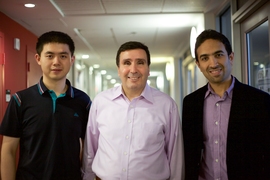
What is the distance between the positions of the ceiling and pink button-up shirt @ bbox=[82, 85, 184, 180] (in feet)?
6.70

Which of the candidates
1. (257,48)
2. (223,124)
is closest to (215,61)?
(223,124)

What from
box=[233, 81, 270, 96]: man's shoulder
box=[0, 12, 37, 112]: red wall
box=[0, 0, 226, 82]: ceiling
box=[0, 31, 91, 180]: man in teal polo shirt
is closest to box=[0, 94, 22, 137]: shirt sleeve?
box=[0, 31, 91, 180]: man in teal polo shirt

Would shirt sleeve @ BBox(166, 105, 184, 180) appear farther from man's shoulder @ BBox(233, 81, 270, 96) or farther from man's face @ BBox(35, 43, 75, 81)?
man's face @ BBox(35, 43, 75, 81)

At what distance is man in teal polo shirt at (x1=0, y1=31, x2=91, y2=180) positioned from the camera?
187 cm

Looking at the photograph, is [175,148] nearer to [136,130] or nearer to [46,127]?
[136,130]

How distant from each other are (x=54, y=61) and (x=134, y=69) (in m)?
0.49

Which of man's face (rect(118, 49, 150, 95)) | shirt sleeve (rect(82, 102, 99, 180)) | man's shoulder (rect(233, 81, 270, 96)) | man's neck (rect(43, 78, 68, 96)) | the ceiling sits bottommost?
shirt sleeve (rect(82, 102, 99, 180))

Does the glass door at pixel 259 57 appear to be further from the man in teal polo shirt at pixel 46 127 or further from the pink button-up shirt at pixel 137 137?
the man in teal polo shirt at pixel 46 127

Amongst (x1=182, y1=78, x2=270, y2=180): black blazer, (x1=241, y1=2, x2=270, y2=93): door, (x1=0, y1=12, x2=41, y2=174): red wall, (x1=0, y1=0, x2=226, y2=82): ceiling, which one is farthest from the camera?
(x1=0, y1=12, x2=41, y2=174): red wall

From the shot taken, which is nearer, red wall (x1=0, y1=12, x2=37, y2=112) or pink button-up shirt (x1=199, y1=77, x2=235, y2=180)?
pink button-up shirt (x1=199, y1=77, x2=235, y2=180)

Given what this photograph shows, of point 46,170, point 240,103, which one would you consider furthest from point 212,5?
point 46,170

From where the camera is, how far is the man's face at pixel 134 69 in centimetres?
188

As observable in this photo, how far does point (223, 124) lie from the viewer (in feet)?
6.22

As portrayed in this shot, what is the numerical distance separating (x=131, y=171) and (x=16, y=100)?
781mm
